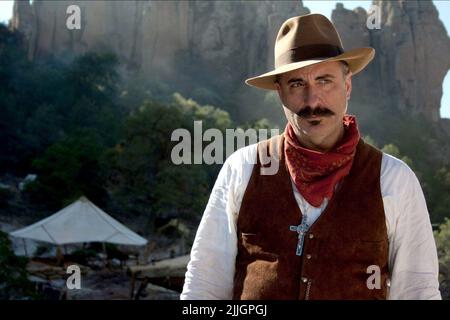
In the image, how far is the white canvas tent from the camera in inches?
468

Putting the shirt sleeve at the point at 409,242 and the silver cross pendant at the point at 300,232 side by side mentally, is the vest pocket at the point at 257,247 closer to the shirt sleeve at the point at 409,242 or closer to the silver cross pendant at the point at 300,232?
the silver cross pendant at the point at 300,232

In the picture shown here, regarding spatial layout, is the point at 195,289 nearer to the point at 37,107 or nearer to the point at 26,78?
the point at 37,107

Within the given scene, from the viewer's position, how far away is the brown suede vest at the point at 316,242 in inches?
63.6

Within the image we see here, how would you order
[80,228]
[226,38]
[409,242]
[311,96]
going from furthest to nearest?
[226,38]
[80,228]
[311,96]
[409,242]

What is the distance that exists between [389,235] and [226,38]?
40654 mm

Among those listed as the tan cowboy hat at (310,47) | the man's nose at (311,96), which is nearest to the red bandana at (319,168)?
the man's nose at (311,96)

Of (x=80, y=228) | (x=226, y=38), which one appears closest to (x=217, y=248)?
(x=80, y=228)

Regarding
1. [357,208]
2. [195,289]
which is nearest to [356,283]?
[357,208]

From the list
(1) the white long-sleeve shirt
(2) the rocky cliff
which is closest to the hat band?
(1) the white long-sleeve shirt

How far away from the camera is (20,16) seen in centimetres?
3756

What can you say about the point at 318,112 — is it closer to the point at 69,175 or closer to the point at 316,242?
the point at 316,242

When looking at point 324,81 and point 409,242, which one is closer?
point 409,242

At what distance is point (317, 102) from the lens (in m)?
1.71

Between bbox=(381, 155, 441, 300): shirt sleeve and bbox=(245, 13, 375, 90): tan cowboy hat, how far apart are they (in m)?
0.35
